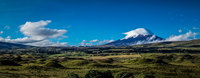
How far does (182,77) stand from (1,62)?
236 feet

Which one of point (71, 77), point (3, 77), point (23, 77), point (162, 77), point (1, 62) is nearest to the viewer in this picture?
point (71, 77)

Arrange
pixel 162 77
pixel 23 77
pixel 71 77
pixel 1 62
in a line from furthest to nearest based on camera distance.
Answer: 1. pixel 1 62
2. pixel 162 77
3. pixel 23 77
4. pixel 71 77

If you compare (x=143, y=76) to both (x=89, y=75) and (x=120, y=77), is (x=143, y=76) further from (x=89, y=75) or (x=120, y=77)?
(x=89, y=75)

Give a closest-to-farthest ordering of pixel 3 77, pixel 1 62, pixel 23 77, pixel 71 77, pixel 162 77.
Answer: pixel 71 77 < pixel 3 77 < pixel 23 77 < pixel 162 77 < pixel 1 62

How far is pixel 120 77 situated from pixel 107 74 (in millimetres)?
3889

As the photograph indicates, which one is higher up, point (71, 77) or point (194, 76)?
point (71, 77)

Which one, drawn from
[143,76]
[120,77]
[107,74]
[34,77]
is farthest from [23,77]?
[143,76]

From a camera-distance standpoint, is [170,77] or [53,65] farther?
[53,65]

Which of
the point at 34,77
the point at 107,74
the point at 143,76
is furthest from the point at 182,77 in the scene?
the point at 34,77

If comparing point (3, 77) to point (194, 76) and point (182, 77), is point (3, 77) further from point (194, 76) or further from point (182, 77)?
point (194, 76)

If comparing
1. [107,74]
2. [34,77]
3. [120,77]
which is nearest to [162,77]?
[120,77]

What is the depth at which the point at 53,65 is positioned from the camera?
76.4 metres

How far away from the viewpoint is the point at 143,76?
36438 mm

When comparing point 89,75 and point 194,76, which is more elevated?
point 89,75
